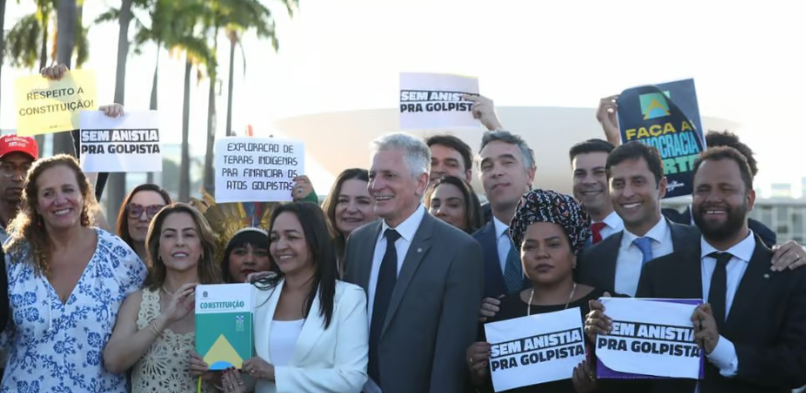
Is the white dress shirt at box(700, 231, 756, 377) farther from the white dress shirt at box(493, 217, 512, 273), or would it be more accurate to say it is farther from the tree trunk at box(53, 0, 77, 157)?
the tree trunk at box(53, 0, 77, 157)

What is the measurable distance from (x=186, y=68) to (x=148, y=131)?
33.4 metres

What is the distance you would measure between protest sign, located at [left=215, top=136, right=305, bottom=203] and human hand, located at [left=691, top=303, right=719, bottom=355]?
14.0 ft

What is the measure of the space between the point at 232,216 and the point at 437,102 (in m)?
2.18

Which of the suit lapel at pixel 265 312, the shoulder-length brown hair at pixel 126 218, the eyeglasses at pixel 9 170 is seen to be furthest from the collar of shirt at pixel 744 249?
the eyeglasses at pixel 9 170

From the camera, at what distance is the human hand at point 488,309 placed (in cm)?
654

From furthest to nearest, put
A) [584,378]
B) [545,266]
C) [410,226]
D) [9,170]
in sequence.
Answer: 1. [9,170]
2. [410,226]
3. [545,266]
4. [584,378]

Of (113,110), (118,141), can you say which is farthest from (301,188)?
(113,110)

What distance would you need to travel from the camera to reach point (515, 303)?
258 inches

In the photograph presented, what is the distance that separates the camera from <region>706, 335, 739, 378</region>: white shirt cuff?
19.2ft

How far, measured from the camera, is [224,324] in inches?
250

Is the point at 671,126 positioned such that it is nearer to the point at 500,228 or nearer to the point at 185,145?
the point at 500,228

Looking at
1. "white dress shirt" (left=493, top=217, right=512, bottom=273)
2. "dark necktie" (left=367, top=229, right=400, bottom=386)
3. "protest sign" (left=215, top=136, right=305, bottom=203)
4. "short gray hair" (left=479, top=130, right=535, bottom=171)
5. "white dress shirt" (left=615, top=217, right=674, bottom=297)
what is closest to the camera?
"dark necktie" (left=367, top=229, right=400, bottom=386)

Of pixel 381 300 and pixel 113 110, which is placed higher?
pixel 113 110

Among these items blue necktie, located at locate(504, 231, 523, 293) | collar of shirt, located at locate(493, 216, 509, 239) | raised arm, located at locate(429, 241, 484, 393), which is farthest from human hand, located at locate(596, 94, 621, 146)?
raised arm, located at locate(429, 241, 484, 393)
